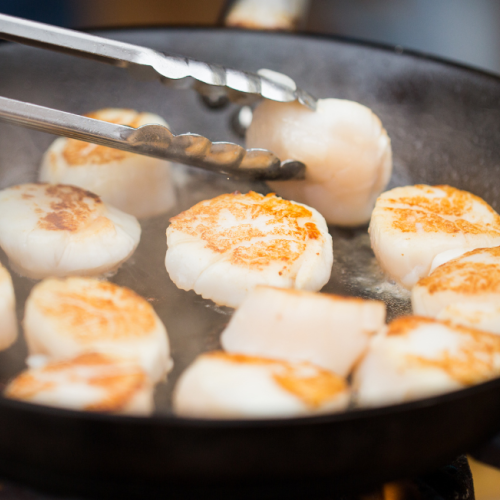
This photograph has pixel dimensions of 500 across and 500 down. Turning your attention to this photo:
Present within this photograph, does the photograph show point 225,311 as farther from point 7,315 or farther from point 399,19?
point 399,19

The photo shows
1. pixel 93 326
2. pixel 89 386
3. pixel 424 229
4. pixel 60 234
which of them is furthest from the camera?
pixel 424 229

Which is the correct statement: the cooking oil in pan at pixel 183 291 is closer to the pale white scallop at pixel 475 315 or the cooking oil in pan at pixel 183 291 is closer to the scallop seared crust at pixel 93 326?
the scallop seared crust at pixel 93 326

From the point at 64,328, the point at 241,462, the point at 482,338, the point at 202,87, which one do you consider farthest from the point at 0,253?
the point at 482,338

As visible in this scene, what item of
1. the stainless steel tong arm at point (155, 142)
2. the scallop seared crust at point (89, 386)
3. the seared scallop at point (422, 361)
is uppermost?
the stainless steel tong arm at point (155, 142)

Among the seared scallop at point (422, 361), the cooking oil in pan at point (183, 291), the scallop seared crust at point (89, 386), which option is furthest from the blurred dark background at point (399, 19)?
the scallop seared crust at point (89, 386)

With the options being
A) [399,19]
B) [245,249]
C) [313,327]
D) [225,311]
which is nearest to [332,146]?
[245,249]

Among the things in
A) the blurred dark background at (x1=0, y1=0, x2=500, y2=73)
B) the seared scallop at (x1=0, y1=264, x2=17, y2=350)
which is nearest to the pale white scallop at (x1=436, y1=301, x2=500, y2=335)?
the seared scallop at (x1=0, y1=264, x2=17, y2=350)

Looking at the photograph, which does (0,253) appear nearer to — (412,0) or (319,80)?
(319,80)
